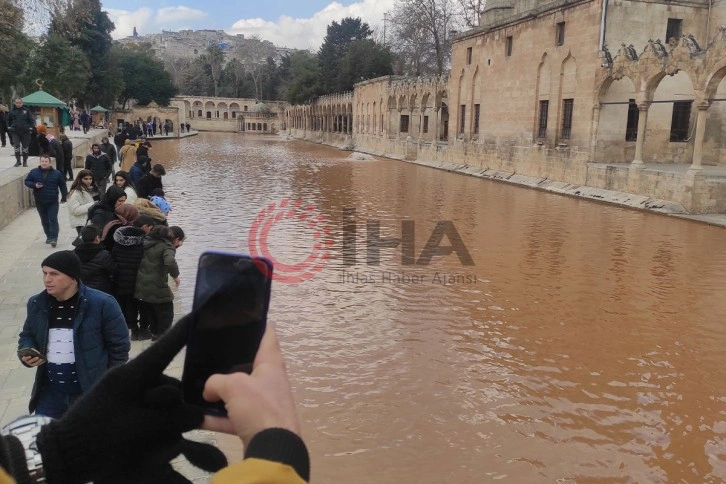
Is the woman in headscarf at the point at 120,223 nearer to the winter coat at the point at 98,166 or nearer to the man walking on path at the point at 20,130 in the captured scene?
the winter coat at the point at 98,166

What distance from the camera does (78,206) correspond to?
330 inches

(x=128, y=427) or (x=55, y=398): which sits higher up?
(x=128, y=427)

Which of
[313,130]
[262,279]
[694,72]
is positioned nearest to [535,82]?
[694,72]

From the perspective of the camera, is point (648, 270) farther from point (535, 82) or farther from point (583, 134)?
point (535, 82)

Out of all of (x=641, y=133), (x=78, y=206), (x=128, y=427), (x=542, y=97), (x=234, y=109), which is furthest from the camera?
(x=234, y=109)

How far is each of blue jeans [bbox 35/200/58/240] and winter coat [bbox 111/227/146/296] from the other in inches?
183

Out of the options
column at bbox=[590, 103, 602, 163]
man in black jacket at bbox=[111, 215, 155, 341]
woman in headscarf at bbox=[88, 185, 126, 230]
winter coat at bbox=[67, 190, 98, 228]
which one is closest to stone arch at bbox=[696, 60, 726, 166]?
column at bbox=[590, 103, 602, 163]

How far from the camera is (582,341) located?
683 cm

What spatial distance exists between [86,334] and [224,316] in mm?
2545

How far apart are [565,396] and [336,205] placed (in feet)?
38.5

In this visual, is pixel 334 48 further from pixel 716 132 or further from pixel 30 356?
pixel 30 356

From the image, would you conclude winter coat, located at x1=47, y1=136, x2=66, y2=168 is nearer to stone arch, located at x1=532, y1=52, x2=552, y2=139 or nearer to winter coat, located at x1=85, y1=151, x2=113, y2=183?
winter coat, located at x1=85, y1=151, x2=113, y2=183

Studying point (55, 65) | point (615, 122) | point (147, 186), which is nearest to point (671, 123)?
point (615, 122)

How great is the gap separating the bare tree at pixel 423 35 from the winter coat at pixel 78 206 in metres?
37.6
